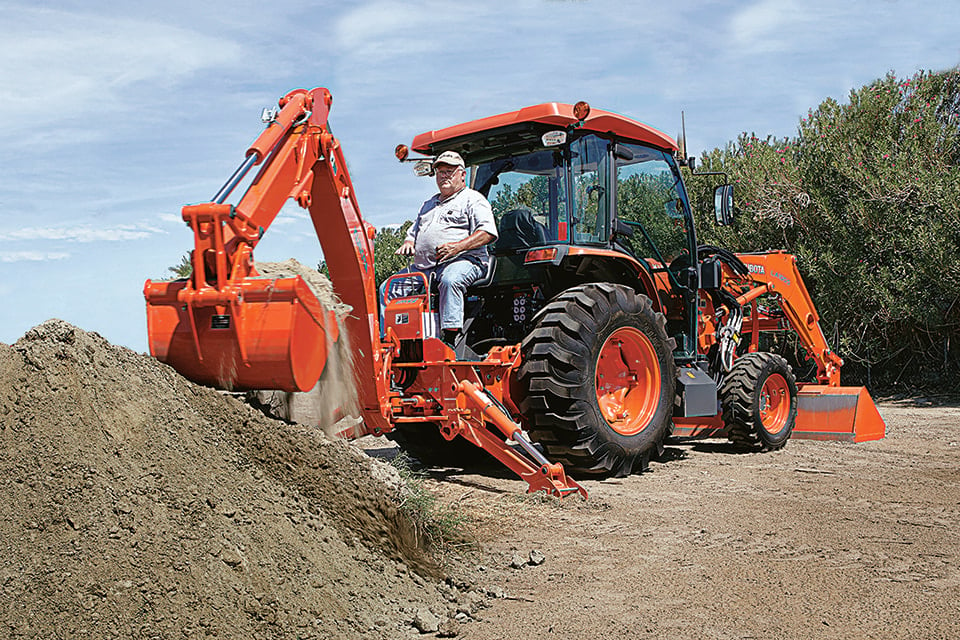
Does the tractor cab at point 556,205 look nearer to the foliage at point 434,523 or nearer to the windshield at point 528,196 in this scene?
the windshield at point 528,196

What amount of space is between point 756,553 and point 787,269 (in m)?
5.83

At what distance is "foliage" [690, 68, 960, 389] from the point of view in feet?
44.6

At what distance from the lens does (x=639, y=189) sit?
764 centimetres

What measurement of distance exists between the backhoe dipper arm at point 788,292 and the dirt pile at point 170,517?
5.95 m

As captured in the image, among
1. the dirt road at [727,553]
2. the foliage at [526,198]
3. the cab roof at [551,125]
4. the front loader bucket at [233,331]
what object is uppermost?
the cab roof at [551,125]

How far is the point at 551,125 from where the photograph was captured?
6.78 meters

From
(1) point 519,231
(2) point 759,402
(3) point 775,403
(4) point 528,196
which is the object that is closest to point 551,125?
(4) point 528,196

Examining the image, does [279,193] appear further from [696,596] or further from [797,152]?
[797,152]

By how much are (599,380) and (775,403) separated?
9.38ft

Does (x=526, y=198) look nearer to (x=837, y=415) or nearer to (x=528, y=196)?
(x=528, y=196)

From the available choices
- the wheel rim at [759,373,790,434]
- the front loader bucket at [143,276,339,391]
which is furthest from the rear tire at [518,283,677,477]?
the front loader bucket at [143,276,339,391]

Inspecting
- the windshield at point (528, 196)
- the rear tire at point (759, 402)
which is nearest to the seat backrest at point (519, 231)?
the windshield at point (528, 196)

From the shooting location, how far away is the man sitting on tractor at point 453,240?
20.4 ft

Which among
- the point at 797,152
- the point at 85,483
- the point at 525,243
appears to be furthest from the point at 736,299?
the point at 797,152
